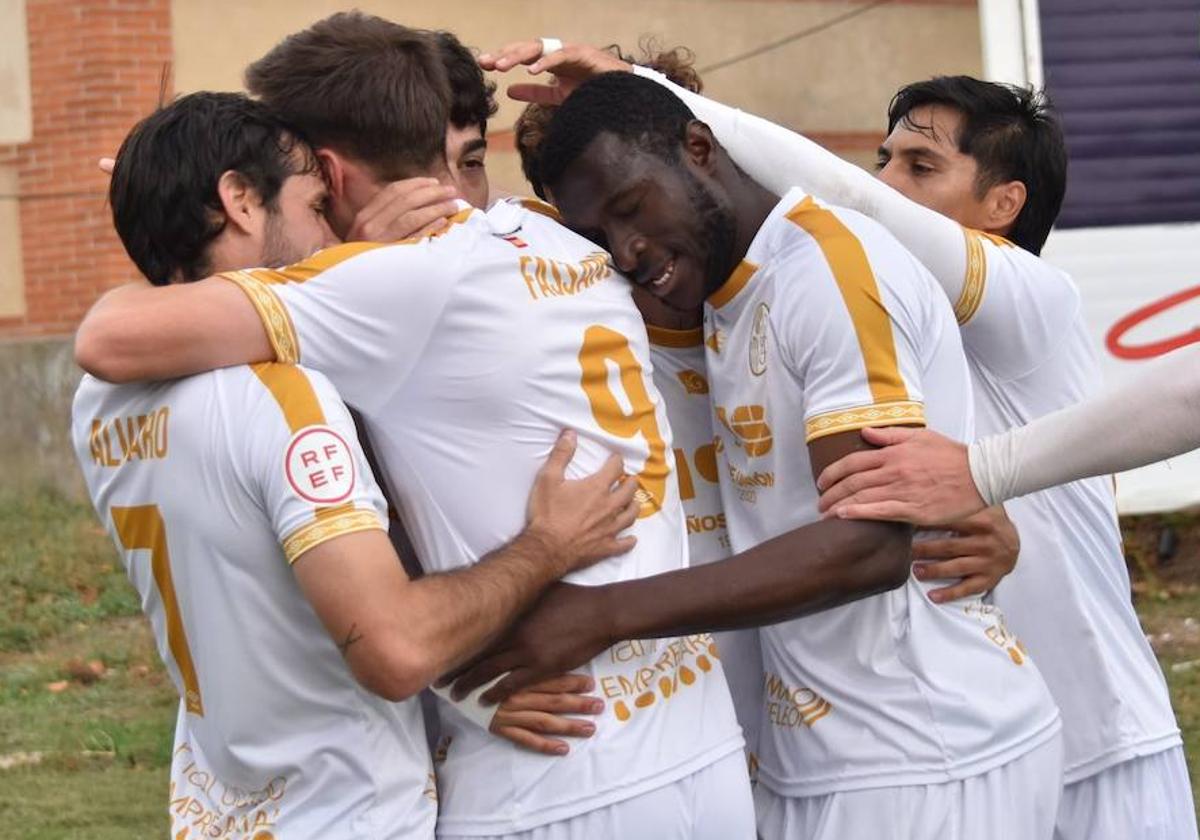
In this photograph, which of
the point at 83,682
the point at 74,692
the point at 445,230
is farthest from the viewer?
the point at 83,682

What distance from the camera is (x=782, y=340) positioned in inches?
129

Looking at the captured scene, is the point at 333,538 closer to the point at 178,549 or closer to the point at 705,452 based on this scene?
the point at 178,549

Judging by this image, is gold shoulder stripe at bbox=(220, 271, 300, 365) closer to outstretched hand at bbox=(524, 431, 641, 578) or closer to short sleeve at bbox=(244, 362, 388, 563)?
short sleeve at bbox=(244, 362, 388, 563)

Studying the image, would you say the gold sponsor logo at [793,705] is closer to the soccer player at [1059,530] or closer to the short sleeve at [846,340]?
the short sleeve at [846,340]

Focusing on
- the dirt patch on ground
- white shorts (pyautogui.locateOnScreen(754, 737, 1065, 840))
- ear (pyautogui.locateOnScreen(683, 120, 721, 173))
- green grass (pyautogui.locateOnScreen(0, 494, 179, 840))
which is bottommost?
green grass (pyautogui.locateOnScreen(0, 494, 179, 840))

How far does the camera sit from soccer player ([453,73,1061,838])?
126 inches

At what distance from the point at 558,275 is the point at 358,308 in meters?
0.37

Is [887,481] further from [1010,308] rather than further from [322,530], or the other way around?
[322,530]

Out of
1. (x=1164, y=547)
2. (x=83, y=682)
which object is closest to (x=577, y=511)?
(x=83, y=682)

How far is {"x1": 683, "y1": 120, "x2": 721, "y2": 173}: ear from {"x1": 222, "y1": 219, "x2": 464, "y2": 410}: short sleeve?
1.97 feet

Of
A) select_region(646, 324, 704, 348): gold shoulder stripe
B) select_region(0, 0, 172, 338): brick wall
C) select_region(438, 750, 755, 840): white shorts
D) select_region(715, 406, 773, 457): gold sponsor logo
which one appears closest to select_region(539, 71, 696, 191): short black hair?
select_region(646, 324, 704, 348): gold shoulder stripe

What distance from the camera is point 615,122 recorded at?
11.2 ft

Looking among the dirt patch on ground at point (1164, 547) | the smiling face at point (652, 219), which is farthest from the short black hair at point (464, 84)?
the dirt patch on ground at point (1164, 547)

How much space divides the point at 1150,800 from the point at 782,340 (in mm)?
1291
